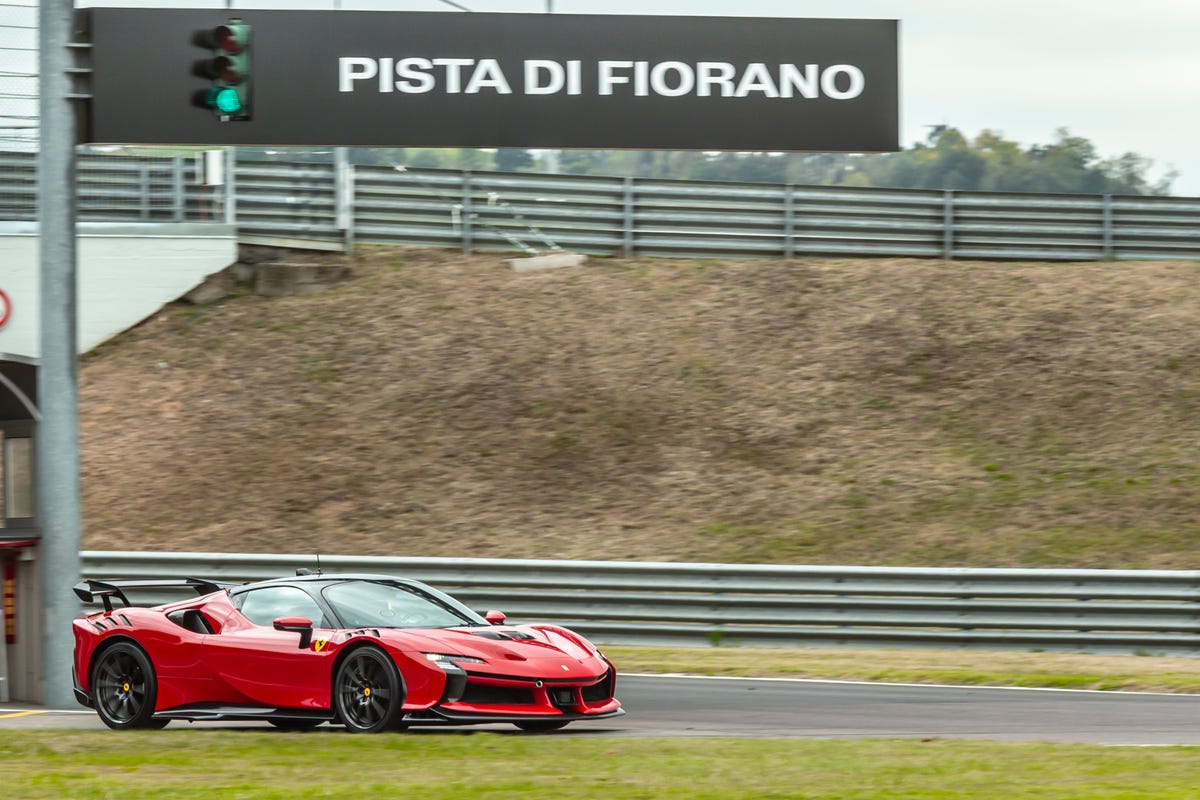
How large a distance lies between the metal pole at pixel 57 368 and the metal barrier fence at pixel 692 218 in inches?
510

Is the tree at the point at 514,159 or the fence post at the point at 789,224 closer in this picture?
the fence post at the point at 789,224

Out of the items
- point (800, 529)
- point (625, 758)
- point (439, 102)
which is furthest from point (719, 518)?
point (625, 758)

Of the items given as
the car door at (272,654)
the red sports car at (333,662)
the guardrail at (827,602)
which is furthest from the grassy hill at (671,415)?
the car door at (272,654)

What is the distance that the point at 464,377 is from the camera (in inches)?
963

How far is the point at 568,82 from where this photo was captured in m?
16.4

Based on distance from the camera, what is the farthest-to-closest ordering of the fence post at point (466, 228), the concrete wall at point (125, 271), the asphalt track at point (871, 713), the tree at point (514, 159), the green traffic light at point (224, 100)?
the tree at point (514, 159), the fence post at point (466, 228), the concrete wall at point (125, 271), the green traffic light at point (224, 100), the asphalt track at point (871, 713)

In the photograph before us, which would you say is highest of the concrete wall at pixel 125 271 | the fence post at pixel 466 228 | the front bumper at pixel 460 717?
the fence post at pixel 466 228

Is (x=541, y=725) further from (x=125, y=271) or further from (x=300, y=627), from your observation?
(x=125, y=271)

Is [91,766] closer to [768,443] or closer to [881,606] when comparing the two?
[881,606]

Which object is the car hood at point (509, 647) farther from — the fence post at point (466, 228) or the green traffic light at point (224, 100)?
the fence post at point (466, 228)

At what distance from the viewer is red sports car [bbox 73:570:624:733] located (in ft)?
34.4

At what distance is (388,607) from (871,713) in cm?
370

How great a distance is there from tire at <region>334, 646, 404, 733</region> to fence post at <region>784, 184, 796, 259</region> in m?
18.1

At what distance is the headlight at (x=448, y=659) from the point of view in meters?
10.5
